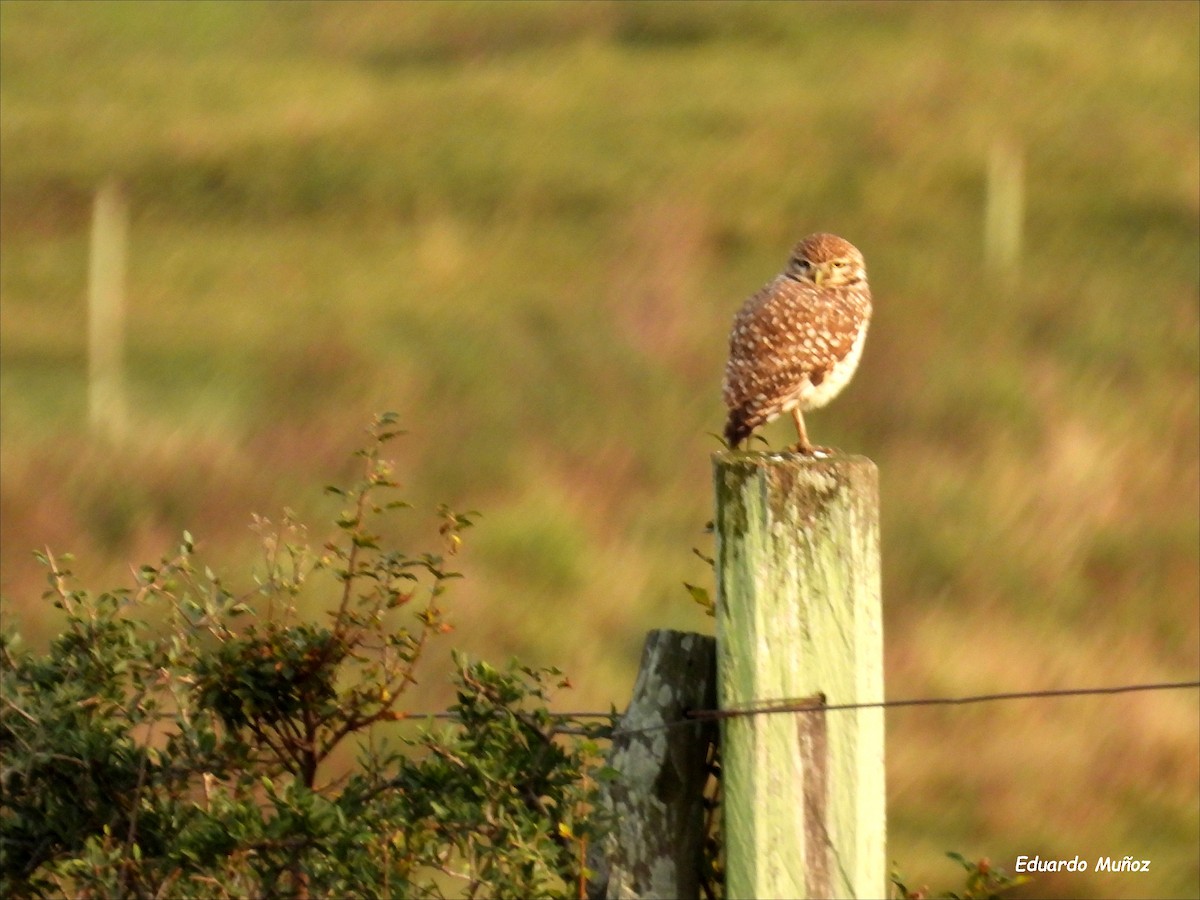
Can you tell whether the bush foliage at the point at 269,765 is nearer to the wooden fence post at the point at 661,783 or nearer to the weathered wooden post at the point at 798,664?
the wooden fence post at the point at 661,783

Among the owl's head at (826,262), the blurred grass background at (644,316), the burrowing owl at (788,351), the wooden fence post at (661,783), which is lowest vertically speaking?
the wooden fence post at (661,783)

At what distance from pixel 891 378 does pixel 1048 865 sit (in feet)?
19.6

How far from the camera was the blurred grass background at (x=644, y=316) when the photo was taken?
8.48 m

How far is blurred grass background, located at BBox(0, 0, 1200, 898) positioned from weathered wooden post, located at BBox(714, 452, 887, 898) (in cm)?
351

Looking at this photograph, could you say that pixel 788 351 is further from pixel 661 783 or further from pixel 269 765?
pixel 661 783

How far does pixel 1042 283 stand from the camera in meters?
14.6

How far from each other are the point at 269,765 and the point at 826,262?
260 cm

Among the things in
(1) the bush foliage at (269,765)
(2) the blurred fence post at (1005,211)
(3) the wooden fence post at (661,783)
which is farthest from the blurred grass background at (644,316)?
(3) the wooden fence post at (661,783)

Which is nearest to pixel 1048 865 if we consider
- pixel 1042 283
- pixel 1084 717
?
pixel 1084 717

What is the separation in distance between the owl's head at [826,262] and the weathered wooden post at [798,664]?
2.65m

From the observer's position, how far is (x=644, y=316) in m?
13.7

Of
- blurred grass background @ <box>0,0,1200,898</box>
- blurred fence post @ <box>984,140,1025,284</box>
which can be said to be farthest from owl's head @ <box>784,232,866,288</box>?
blurred fence post @ <box>984,140,1025,284</box>

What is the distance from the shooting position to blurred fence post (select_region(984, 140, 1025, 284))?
50.4 feet

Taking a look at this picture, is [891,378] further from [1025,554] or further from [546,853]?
[546,853]
